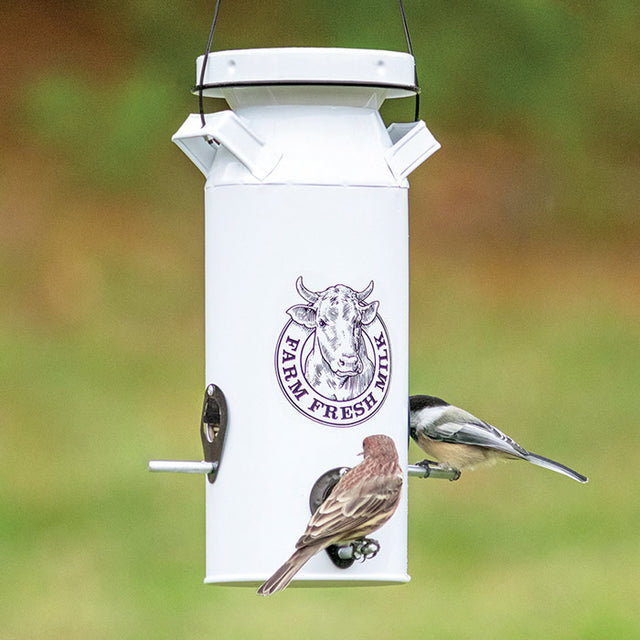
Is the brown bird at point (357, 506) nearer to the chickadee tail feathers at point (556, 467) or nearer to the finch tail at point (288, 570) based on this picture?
the finch tail at point (288, 570)

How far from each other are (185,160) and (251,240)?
331 inches

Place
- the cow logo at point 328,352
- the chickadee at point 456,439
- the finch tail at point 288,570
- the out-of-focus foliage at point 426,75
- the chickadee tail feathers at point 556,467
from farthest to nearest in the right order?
the out-of-focus foliage at point 426,75
the chickadee at point 456,439
the chickadee tail feathers at point 556,467
the cow logo at point 328,352
the finch tail at point 288,570

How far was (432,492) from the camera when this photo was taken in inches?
500

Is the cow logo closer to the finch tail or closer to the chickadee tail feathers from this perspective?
the finch tail

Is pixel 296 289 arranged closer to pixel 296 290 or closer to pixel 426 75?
pixel 296 290

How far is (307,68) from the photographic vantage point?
5.62 metres

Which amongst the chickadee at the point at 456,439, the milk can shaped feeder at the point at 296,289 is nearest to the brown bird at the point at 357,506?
the milk can shaped feeder at the point at 296,289

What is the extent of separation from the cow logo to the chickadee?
75 centimetres

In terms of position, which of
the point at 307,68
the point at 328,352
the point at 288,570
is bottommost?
the point at 288,570

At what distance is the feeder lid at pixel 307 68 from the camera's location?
5617 millimetres

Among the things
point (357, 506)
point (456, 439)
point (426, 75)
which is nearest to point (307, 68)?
point (357, 506)

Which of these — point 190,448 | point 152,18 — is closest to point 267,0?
point 152,18

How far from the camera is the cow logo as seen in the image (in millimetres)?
5590

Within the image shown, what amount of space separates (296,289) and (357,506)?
0.69 metres
